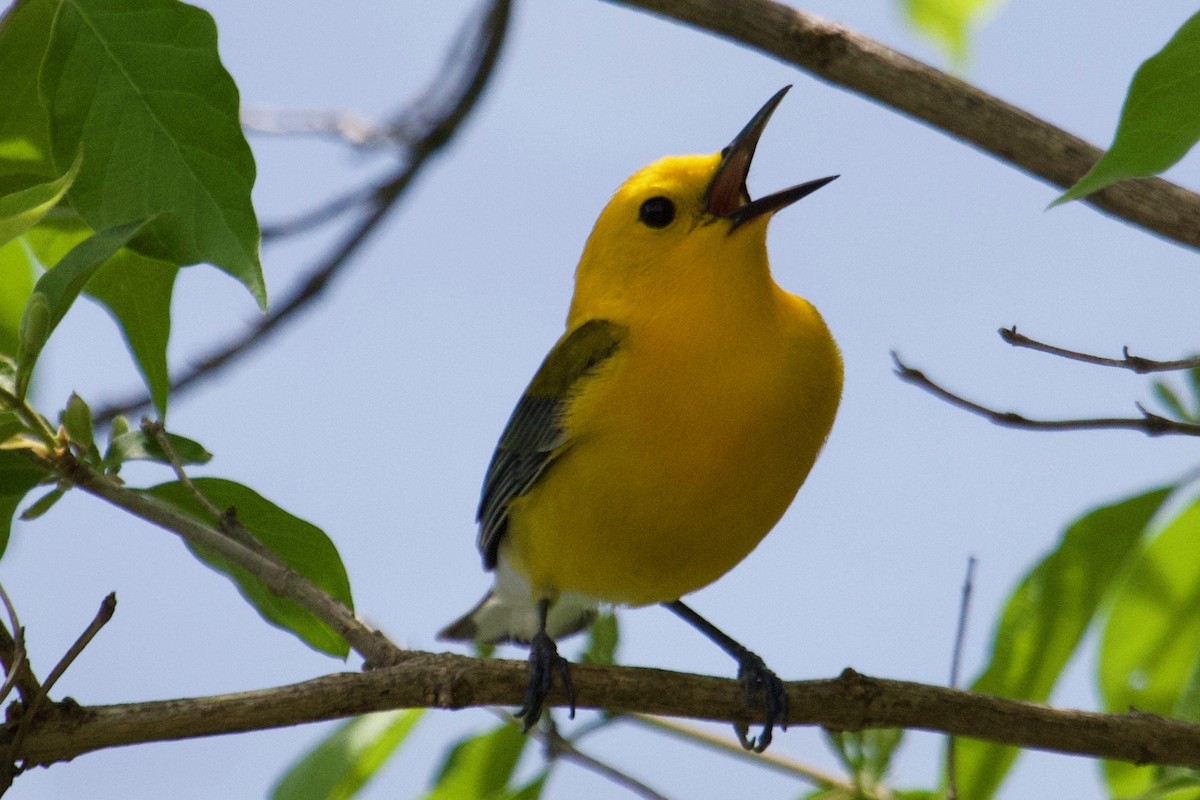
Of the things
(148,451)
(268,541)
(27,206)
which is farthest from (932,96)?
(27,206)

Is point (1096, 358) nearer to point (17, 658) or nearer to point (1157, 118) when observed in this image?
point (1157, 118)

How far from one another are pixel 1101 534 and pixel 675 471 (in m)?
1.17

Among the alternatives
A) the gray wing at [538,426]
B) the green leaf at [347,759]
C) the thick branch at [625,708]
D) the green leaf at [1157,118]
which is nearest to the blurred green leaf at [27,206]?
the thick branch at [625,708]

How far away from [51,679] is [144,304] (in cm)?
69

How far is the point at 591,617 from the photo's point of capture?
16.8 feet

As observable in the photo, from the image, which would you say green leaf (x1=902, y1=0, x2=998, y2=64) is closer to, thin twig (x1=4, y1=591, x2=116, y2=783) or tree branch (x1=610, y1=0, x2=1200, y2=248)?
tree branch (x1=610, y1=0, x2=1200, y2=248)

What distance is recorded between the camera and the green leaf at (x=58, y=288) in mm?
2121

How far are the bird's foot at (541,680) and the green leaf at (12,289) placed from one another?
4.42 ft

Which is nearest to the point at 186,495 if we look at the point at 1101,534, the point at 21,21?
the point at 21,21

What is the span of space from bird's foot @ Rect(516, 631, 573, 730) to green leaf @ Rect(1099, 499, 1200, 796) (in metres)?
1.28

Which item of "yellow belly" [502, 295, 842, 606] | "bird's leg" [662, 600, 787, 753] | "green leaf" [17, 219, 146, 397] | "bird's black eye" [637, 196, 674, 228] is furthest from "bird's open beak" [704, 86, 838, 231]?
"green leaf" [17, 219, 146, 397]

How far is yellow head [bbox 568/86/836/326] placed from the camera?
4.36 m

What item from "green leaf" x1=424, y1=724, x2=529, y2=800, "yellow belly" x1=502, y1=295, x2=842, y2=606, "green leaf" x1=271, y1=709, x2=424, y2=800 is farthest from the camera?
"yellow belly" x1=502, y1=295, x2=842, y2=606

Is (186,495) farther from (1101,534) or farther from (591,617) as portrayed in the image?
(591,617)
